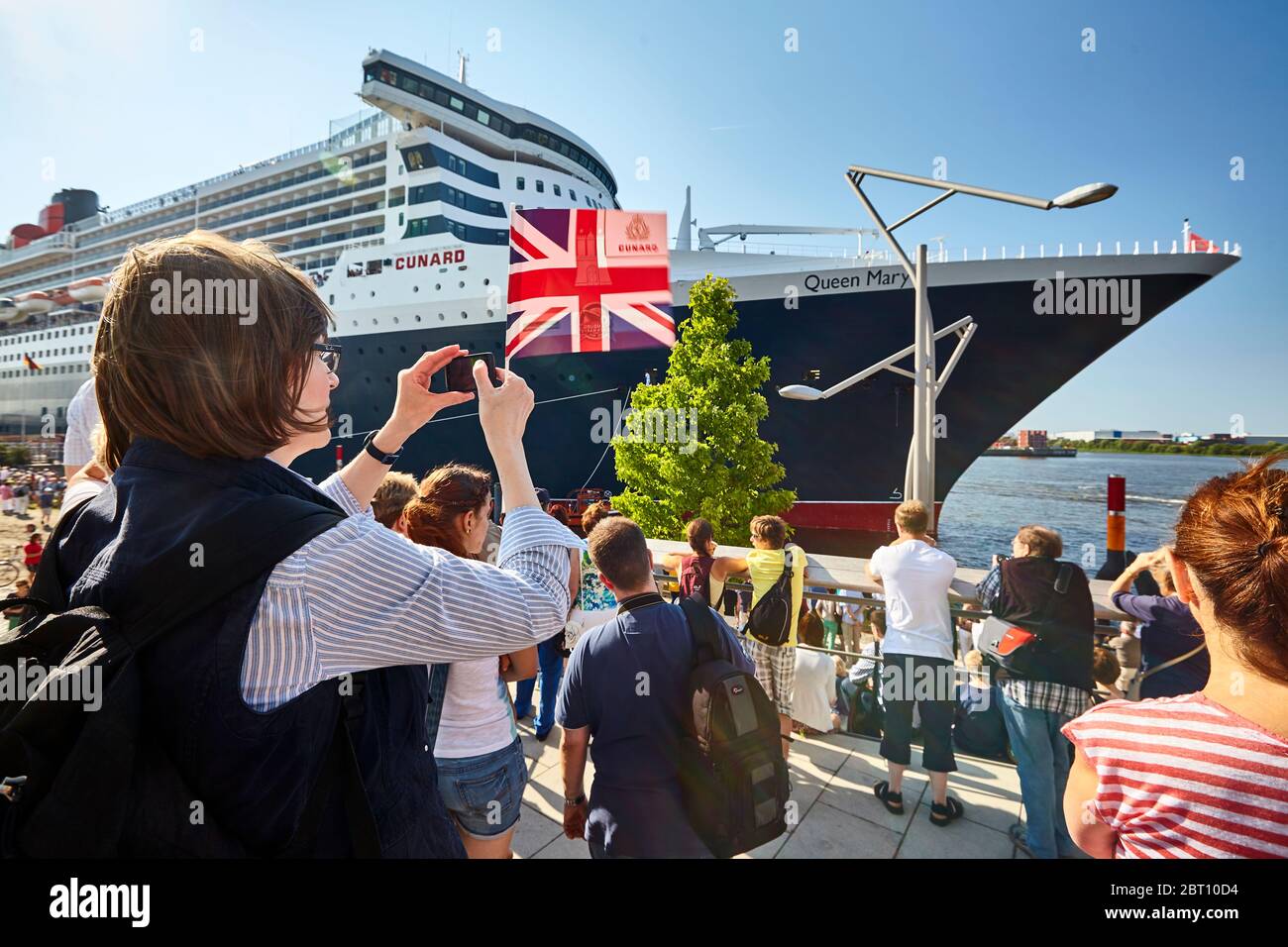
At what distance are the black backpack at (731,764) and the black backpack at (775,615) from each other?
1.78 m

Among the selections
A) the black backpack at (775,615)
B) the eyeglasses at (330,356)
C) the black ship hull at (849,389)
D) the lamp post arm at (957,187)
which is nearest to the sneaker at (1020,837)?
the black backpack at (775,615)

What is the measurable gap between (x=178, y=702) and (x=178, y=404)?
471mm

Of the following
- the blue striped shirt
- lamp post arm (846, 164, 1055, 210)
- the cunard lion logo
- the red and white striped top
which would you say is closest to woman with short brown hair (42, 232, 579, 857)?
the blue striped shirt

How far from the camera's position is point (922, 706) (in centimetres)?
333

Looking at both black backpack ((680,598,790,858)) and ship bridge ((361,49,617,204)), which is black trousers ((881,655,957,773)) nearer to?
A: black backpack ((680,598,790,858))

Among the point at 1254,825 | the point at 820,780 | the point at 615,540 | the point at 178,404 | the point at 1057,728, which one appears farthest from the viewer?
the point at 820,780

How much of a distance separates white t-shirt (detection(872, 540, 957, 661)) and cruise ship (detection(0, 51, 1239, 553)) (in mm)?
11886

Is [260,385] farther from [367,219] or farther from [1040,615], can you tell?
[367,219]

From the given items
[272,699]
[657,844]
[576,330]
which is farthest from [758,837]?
[576,330]

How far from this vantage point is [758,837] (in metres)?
1.88

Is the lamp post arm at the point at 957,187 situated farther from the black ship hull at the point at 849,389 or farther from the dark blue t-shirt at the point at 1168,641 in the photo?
the black ship hull at the point at 849,389

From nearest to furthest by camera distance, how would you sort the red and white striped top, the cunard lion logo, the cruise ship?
the red and white striped top
the cunard lion logo
the cruise ship

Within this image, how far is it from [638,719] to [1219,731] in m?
1.55

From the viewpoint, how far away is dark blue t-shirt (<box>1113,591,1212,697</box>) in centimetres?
289
